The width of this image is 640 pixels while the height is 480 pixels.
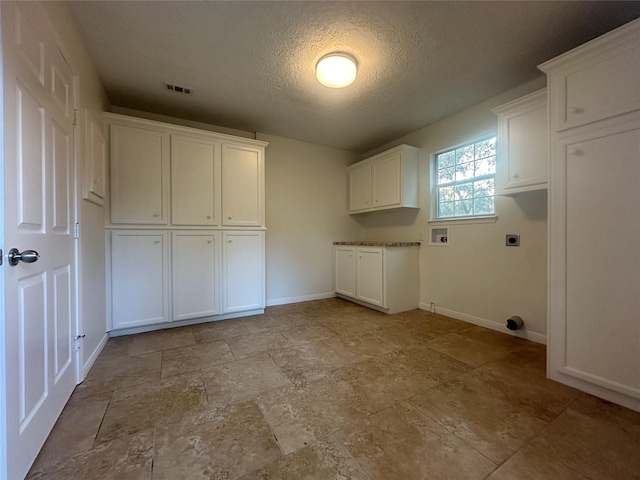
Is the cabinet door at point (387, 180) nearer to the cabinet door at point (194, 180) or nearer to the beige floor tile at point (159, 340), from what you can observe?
the cabinet door at point (194, 180)

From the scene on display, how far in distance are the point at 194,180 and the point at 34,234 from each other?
1.86 m

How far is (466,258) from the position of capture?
3.06 m

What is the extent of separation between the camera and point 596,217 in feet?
5.25

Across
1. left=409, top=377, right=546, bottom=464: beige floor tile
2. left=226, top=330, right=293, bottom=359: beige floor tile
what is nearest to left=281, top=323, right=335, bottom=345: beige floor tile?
left=226, top=330, right=293, bottom=359: beige floor tile

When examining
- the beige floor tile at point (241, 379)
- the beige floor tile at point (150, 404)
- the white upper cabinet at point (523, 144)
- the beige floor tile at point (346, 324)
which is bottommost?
the beige floor tile at point (346, 324)

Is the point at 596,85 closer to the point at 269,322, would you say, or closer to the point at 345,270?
the point at 345,270

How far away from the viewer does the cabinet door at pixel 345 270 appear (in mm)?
3928

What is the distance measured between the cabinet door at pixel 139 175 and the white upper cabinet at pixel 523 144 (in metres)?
3.51

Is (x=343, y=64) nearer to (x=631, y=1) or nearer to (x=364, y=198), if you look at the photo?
(x=631, y=1)

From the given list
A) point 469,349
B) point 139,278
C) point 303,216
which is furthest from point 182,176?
point 469,349

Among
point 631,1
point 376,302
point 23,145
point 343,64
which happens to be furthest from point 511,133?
point 23,145

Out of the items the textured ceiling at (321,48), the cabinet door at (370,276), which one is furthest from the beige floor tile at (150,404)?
the textured ceiling at (321,48)

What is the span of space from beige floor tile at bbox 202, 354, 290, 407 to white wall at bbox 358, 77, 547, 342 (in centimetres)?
239

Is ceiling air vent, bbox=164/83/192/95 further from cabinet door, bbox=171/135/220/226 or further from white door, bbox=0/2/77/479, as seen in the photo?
white door, bbox=0/2/77/479
